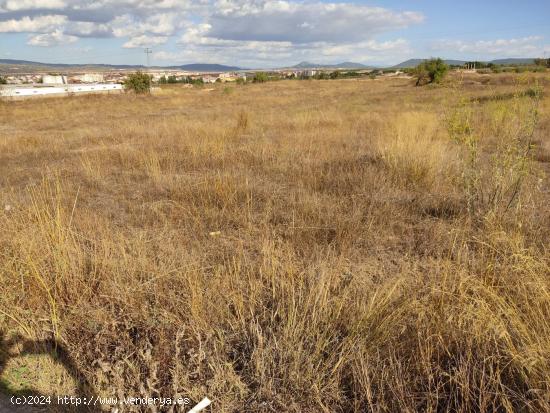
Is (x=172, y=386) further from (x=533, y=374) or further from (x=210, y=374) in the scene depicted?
(x=533, y=374)

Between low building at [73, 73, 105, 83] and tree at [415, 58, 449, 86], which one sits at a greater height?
low building at [73, 73, 105, 83]

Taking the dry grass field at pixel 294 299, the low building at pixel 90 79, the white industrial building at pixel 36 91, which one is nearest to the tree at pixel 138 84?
the white industrial building at pixel 36 91

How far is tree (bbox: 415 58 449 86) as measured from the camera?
3161 centimetres

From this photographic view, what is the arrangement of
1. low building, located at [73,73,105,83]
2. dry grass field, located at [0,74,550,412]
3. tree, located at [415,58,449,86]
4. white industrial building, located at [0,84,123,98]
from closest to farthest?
dry grass field, located at [0,74,550,412] → tree, located at [415,58,449,86] → white industrial building, located at [0,84,123,98] → low building, located at [73,73,105,83]

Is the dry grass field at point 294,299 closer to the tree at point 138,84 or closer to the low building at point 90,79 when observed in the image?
the tree at point 138,84

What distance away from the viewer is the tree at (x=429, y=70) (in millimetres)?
31609

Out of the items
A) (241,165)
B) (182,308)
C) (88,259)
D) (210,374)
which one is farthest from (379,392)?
(241,165)

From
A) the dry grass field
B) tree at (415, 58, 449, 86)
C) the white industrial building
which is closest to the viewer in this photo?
the dry grass field

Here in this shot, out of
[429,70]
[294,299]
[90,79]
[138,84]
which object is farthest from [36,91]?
[90,79]

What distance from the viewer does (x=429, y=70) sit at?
105 ft

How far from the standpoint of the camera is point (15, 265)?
2748 mm

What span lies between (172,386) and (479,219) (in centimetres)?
325

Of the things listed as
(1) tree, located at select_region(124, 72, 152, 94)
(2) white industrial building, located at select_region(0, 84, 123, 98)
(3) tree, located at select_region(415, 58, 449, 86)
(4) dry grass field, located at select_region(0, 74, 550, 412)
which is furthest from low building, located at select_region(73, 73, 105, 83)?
(4) dry grass field, located at select_region(0, 74, 550, 412)

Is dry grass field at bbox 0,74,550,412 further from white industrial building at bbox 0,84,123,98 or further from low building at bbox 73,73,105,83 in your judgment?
low building at bbox 73,73,105,83
